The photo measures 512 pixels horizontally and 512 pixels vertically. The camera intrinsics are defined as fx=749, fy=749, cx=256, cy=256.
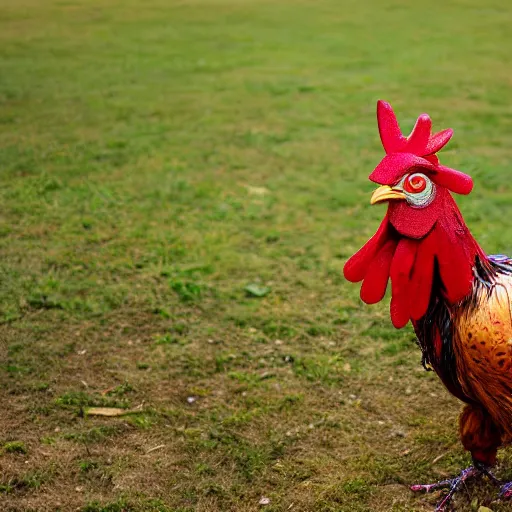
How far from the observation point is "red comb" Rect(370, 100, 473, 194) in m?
2.93

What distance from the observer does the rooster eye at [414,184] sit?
2.93 meters

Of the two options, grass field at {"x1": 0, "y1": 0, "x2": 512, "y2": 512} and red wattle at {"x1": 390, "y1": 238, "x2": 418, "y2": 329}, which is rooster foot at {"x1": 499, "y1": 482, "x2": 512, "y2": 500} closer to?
grass field at {"x1": 0, "y1": 0, "x2": 512, "y2": 512}

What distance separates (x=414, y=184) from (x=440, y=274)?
1.24 feet

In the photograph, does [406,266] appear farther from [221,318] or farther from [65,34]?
[65,34]

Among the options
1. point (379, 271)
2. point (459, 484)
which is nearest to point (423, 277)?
point (379, 271)

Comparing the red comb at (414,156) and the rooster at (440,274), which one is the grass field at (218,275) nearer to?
the rooster at (440,274)

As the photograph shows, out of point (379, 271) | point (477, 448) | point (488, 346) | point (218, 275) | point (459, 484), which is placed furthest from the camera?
point (218, 275)

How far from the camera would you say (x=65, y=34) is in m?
13.2

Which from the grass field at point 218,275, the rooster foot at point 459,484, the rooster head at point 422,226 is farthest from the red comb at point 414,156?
the grass field at point 218,275

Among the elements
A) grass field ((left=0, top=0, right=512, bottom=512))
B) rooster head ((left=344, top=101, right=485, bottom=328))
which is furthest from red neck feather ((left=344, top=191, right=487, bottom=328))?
grass field ((left=0, top=0, right=512, bottom=512))

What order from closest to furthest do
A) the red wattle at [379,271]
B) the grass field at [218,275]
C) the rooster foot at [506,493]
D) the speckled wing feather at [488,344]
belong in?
the speckled wing feather at [488,344] < the red wattle at [379,271] < the rooster foot at [506,493] < the grass field at [218,275]

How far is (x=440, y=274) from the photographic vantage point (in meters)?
2.99

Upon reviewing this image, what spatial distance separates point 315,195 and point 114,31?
7.95 m

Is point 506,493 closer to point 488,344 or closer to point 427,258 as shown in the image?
point 488,344
